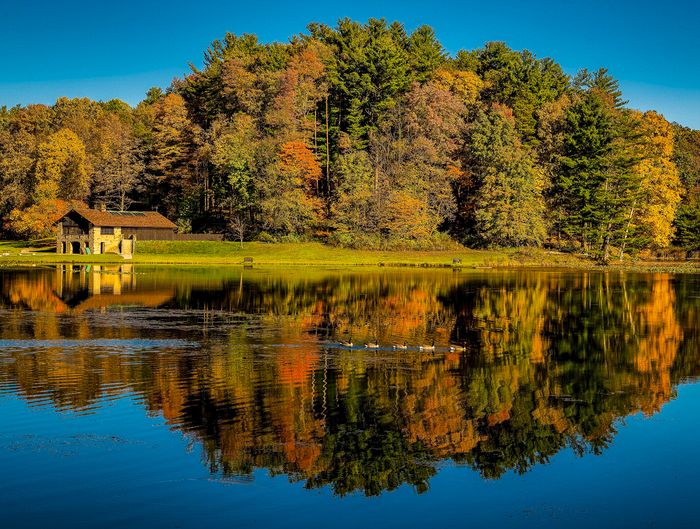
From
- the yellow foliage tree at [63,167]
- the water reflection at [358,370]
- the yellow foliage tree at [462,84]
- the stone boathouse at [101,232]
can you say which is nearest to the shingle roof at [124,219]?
the stone boathouse at [101,232]

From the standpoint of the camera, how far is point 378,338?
33.3m

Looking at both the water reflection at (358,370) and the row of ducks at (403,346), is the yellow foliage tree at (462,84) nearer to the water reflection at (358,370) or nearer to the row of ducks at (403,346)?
the water reflection at (358,370)

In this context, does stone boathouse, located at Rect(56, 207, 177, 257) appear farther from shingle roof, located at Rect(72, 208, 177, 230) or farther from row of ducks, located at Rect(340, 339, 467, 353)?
row of ducks, located at Rect(340, 339, 467, 353)

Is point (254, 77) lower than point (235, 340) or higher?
higher

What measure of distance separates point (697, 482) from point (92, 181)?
122 meters

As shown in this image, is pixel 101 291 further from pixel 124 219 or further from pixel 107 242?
pixel 124 219

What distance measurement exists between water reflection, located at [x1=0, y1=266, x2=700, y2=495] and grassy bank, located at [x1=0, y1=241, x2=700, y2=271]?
124 ft

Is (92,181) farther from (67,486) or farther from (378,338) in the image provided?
(67,486)

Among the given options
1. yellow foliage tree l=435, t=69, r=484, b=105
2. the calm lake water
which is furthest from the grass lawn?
the calm lake water

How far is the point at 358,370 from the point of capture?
85.4 ft

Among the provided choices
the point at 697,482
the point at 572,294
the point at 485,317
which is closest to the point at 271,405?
the point at 697,482

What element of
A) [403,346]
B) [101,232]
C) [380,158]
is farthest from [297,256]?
[403,346]

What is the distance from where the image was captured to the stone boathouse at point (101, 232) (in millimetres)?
103500

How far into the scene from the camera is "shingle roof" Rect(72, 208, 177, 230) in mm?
103812
